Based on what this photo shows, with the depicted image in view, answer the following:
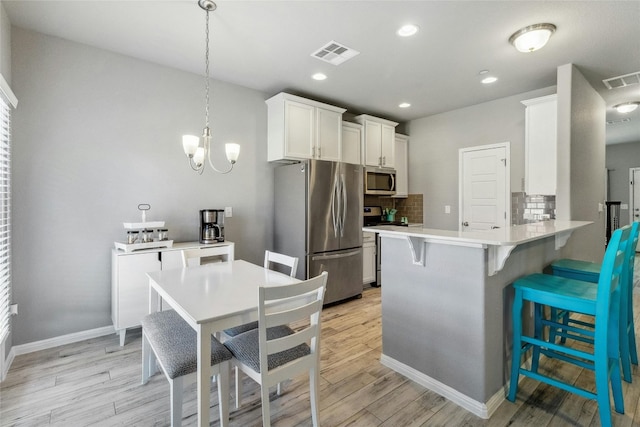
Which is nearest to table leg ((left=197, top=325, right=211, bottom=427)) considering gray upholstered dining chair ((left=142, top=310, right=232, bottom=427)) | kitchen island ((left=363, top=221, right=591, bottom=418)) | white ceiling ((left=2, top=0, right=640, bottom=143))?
gray upholstered dining chair ((left=142, top=310, right=232, bottom=427))

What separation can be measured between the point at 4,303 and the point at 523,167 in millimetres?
5476

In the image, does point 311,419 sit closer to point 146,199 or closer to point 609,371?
point 609,371

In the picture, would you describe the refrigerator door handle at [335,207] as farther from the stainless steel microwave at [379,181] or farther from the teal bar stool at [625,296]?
the teal bar stool at [625,296]

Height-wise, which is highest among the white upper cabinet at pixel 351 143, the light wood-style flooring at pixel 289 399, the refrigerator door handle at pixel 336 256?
the white upper cabinet at pixel 351 143

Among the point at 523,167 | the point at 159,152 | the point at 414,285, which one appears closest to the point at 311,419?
the point at 414,285

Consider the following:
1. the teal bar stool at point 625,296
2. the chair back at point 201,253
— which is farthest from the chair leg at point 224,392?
the teal bar stool at point 625,296

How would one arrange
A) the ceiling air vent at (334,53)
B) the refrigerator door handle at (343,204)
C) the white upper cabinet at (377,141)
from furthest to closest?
the white upper cabinet at (377,141) < the refrigerator door handle at (343,204) < the ceiling air vent at (334,53)

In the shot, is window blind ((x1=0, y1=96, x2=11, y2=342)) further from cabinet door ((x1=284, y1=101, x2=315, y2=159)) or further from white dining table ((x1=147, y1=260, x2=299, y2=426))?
cabinet door ((x1=284, y1=101, x2=315, y2=159))

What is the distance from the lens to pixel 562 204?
10.7 ft

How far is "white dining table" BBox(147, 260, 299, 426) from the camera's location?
141 centimetres

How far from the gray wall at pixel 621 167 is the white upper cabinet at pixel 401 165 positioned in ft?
20.4

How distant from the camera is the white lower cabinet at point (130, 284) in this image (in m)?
2.71

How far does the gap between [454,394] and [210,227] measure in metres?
2.63

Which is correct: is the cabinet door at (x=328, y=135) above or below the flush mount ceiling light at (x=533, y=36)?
below
